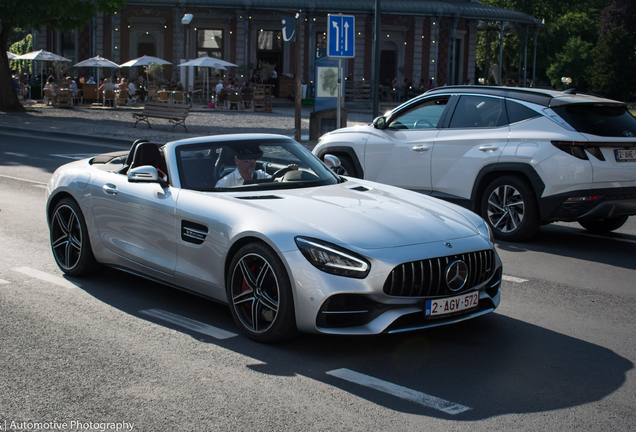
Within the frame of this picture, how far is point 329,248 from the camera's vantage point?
179 inches

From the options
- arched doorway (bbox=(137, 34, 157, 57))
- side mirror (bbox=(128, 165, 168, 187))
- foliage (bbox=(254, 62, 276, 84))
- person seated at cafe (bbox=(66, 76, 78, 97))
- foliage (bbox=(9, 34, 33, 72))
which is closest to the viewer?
side mirror (bbox=(128, 165, 168, 187))

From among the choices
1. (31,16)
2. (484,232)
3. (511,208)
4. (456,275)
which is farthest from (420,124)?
(31,16)

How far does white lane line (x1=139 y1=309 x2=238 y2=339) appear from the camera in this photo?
512 cm

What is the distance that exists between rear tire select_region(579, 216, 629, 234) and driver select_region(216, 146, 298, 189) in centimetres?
528

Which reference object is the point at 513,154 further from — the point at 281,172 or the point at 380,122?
the point at 281,172

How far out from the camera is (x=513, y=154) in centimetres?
855

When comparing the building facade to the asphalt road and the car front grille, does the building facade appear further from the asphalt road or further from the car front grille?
the car front grille

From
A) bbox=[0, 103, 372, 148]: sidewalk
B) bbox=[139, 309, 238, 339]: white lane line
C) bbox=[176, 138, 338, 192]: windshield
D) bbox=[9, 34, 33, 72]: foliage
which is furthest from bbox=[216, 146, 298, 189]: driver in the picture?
bbox=[9, 34, 33, 72]: foliage

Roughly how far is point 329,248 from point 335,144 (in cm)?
636

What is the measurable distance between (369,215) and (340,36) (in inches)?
433

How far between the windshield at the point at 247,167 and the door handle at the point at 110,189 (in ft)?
2.15

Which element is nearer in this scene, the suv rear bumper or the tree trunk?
the suv rear bumper

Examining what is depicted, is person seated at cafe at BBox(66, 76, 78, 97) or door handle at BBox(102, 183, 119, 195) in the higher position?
person seated at cafe at BBox(66, 76, 78, 97)

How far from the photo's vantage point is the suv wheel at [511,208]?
8.48m
